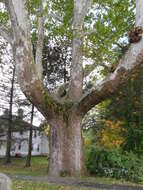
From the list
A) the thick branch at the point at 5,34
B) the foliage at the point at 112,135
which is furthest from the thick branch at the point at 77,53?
the foliage at the point at 112,135

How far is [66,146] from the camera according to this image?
290 inches

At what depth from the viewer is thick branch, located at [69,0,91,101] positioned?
8320 millimetres

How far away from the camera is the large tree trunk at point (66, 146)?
23.7 feet

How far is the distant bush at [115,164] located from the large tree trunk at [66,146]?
145cm

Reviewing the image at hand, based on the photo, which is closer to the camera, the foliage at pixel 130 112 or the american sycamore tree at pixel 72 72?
the american sycamore tree at pixel 72 72

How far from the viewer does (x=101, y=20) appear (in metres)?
9.91

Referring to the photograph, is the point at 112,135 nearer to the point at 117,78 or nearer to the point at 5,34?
the point at 117,78

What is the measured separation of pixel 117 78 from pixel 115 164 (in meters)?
3.67

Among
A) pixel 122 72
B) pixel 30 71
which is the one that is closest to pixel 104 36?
pixel 122 72

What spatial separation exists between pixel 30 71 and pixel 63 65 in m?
10.7

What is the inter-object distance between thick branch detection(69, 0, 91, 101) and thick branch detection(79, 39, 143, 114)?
82 centimetres

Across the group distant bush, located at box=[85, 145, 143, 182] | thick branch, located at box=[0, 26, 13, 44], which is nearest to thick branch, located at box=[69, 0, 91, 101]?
thick branch, located at box=[0, 26, 13, 44]

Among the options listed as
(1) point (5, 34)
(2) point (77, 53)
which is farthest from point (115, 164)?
(1) point (5, 34)

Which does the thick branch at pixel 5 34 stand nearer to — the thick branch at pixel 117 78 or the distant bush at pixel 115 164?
the thick branch at pixel 117 78
